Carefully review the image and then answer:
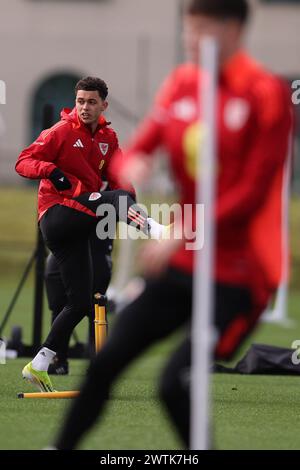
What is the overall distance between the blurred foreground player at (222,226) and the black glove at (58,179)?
12.1ft

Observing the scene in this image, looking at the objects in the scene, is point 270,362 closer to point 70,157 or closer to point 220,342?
point 70,157

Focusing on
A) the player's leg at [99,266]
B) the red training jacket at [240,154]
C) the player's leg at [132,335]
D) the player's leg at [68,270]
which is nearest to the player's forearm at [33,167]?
the player's leg at [68,270]

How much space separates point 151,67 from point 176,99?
109 ft

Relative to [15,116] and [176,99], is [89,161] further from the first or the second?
[15,116]

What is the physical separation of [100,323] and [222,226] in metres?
3.82

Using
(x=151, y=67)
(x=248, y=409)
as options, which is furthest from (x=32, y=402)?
(x=151, y=67)

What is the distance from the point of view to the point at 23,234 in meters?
29.6

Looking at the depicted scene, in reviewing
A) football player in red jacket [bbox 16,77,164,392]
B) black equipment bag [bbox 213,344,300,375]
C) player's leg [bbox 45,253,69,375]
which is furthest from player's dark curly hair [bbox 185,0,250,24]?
black equipment bag [bbox 213,344,300,375]

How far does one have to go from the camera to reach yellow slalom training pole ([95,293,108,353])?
9023 millimetres

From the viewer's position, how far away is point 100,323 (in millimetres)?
9055

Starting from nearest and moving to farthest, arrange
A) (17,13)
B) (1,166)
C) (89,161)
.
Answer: (89,161) < (1,166) < (17,13)

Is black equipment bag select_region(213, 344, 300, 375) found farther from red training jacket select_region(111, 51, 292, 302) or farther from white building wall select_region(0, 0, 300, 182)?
white building wall select_region(0, 0, 300, 182)

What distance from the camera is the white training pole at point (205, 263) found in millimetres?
5090

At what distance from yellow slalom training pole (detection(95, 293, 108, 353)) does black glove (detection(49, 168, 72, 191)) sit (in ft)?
2.48
